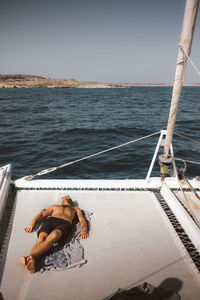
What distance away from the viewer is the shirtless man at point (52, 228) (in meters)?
2.97

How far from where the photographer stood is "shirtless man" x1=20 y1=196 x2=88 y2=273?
2971 mm

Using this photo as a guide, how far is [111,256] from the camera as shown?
10.7 ft

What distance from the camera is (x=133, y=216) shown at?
4.21 metres

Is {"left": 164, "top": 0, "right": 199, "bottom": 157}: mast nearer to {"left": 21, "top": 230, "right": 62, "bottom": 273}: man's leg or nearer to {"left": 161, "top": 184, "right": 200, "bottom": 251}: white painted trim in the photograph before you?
{"left": 161, "top": 184, "right": 200, "bottom": 251}: white painted trim

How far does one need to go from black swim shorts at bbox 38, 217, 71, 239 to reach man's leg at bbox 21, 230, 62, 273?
0.10 meters

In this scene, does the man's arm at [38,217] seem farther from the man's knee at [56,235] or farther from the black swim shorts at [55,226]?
the man's knee at [56,235]

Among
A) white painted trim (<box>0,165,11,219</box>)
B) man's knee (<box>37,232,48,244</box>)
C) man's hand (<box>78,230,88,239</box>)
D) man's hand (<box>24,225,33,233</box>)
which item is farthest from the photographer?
white painted trim (<box>0,165,11,219</box>)

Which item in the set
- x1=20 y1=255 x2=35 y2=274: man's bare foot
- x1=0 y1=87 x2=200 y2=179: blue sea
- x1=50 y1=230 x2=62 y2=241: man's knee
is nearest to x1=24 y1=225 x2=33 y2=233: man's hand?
x1=50 y1=230 x2=62 y2=241: man's knee

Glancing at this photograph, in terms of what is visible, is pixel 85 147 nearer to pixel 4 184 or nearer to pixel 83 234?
pixel 4 184

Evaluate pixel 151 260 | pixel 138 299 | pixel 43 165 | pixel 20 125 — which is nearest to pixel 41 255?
pixel 138 299

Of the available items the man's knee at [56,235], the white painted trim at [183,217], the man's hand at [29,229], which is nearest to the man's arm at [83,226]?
the man's knee at [56,235]

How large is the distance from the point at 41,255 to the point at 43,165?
7.49 meters

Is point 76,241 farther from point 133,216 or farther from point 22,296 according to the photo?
point 133,216

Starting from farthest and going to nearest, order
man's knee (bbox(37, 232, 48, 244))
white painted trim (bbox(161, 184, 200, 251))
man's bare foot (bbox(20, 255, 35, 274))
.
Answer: white painted trim (bbox(161, 184, 200, 251)) < man's knee (bbox(37, 232, 48, 244)) < man's bare foot (bbox(20, 255, 35, 274))
